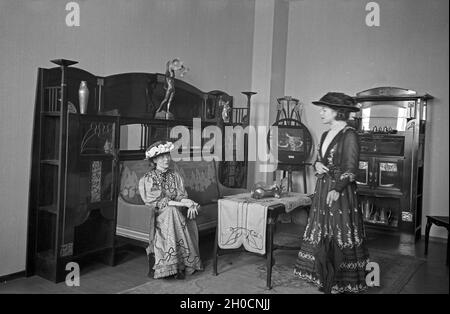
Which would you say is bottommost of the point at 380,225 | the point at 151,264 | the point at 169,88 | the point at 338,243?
the point at 151,264

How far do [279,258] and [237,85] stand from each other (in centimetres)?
260

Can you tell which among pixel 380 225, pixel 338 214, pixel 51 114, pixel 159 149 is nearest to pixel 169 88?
pixel 159 149

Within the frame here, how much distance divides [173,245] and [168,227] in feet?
0.48

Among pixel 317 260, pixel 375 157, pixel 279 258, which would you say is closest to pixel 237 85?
pixel 375 157

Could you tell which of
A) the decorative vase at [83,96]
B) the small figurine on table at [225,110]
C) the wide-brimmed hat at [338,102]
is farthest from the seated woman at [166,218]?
the small figurine on table at [225,110]

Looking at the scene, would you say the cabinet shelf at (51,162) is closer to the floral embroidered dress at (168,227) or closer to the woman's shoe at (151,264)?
the floral embroidered dress at (168,227)

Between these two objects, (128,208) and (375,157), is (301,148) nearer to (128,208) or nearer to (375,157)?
(375,157)

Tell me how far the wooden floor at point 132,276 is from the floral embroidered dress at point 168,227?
24cm

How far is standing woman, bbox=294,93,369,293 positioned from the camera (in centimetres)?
327

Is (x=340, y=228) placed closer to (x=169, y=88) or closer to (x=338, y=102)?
(x=338, y=102)

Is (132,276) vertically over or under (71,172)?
under

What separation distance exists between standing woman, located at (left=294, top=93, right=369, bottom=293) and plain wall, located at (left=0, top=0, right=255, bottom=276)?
2095 millimetres

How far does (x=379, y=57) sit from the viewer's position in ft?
18.8

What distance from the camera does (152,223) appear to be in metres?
3.62
